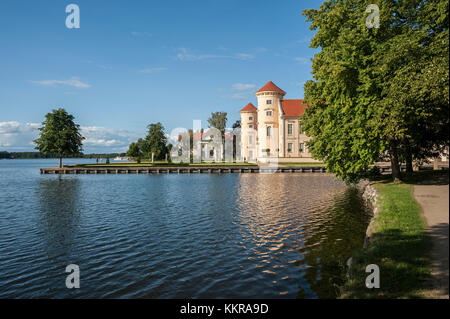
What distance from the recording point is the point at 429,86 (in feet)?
42.7

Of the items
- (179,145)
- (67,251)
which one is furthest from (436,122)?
(179,145)

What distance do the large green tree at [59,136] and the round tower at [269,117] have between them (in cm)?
4548

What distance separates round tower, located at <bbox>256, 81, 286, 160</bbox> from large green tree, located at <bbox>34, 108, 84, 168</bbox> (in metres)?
45.5

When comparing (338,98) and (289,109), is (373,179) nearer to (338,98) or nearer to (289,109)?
(338,98)

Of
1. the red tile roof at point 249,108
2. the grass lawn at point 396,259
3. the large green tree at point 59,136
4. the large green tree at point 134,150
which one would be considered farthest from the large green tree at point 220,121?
the grass lawn at point 396,259

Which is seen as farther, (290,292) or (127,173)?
(127,173)

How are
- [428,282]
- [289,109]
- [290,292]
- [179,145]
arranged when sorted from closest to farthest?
1. [428,282]
2. [290,292]
3. [289,109]
4. [179,145]

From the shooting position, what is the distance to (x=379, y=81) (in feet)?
56.2

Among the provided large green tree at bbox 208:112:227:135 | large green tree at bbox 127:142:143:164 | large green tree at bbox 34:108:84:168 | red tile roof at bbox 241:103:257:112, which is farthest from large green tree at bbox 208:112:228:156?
large green tree at bbox 34:108:84:168

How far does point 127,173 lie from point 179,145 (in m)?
35.7

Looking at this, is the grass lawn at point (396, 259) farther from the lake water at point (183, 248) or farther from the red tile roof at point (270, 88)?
the red tile roof at point (270, 88)

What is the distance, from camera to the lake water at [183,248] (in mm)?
9188

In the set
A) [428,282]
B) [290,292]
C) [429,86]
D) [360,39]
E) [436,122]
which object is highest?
[360,39]

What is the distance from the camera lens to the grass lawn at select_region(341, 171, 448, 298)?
670cm
